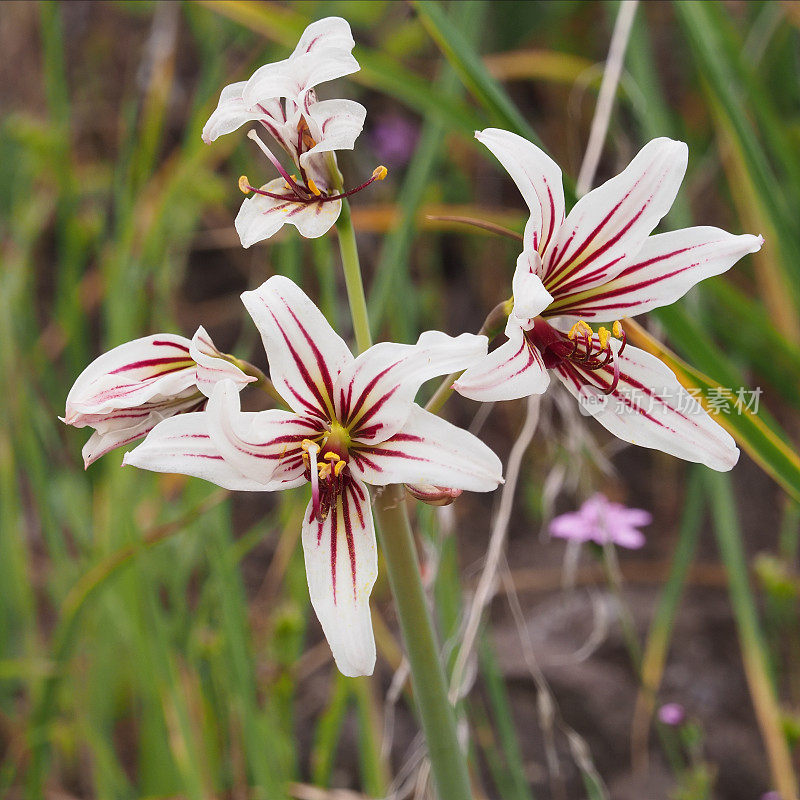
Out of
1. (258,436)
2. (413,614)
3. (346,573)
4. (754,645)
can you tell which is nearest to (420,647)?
(413,614)

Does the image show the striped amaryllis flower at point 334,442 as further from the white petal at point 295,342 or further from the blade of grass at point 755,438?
the blade of grass at point 755,438

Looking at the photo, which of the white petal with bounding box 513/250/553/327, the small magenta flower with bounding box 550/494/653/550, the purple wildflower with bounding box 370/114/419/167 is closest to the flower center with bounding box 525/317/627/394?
the white petal with bounding box 513/250/553/327

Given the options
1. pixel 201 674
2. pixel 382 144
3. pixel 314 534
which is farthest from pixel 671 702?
pixel 382 144

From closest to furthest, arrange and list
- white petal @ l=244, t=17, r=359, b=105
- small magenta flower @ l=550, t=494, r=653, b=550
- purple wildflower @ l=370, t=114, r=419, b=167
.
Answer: white petal @ l=244, t=17, r=359, b=105 → small magenta flower @ l=550, t=494, r=653, b=550 → purple wildflower @ l=370, t=114, r=419, b=167

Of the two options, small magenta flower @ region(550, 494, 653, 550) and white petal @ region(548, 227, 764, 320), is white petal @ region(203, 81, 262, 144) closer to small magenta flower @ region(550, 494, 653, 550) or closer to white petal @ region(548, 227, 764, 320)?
white petal @ region(548, 227, 764, 320)

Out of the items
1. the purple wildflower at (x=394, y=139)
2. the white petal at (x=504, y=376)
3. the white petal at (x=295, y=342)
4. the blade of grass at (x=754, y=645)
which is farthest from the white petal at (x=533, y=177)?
the purple wildflower at (x=394, y=139)

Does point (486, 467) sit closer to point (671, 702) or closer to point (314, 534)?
point (314, 534)

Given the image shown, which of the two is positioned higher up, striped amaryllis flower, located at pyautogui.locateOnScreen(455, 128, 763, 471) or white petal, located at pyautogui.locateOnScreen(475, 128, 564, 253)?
white petal, located at pyautogui.locateOnScreen(475, 128, 564, 253)
